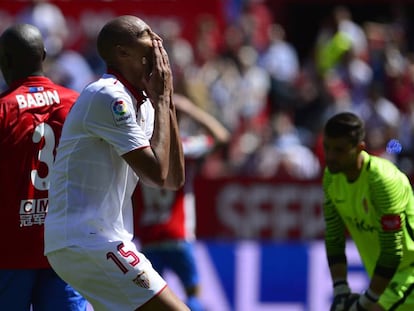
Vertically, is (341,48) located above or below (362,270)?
above

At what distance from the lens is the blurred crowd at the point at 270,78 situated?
48.9 ft

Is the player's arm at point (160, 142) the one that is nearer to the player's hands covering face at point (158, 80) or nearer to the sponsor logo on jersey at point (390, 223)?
the player's hands covering face at point (158, 80)

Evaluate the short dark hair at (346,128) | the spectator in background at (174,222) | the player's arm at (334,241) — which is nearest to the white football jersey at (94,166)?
the short dark hair at (346,128)

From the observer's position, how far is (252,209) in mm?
12453

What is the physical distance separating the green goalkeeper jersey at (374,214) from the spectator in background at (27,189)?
1766 millimetres

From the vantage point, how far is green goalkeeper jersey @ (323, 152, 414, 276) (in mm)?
6504

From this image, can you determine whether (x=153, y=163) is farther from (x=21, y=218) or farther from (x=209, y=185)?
(x=209, y=185)

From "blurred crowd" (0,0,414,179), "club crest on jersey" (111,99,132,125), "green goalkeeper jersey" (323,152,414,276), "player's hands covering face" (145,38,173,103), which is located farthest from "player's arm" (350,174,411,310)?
"blurred crowd" (0,0,414,179)

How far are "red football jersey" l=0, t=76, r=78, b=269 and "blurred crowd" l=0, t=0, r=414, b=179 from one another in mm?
8155

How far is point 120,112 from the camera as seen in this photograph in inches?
208

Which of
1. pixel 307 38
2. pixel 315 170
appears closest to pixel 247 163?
pixel 315 170

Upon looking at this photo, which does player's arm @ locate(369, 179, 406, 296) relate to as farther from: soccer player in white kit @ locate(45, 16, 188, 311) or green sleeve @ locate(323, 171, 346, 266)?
soccer player in white kit @ locate(45, 16, 188, 311)

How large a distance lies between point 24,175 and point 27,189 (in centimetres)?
8

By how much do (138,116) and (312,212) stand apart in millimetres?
7095
